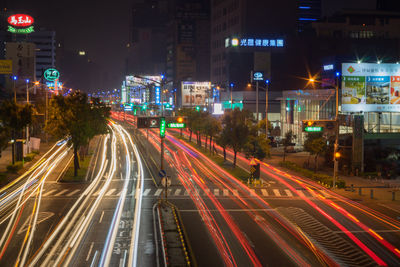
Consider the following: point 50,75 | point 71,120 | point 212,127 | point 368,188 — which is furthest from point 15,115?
point 50,75

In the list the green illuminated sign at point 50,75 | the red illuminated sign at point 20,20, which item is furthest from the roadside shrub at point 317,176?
the red illuminated sign at point 20,20

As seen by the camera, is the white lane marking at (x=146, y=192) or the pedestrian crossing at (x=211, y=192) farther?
the white lane marking at (x=146, y=192)

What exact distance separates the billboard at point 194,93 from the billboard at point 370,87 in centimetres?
6099

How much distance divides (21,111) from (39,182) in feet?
35.0

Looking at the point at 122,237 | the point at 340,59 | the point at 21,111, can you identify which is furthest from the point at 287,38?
the point at 122,237

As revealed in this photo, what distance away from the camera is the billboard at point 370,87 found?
206 ft

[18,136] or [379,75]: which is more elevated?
[379,75]

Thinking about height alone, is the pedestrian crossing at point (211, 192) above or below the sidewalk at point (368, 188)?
above

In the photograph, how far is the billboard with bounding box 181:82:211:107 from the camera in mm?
120750

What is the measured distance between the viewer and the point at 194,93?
122 m

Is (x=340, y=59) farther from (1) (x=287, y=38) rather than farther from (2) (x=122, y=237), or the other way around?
(2) (x=122, y=237)

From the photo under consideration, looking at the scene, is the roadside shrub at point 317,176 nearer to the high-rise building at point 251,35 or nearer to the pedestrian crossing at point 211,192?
the pedestrian crossing at point 211,192

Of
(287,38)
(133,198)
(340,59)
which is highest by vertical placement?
(287,38)

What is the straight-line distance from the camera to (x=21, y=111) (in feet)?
174
